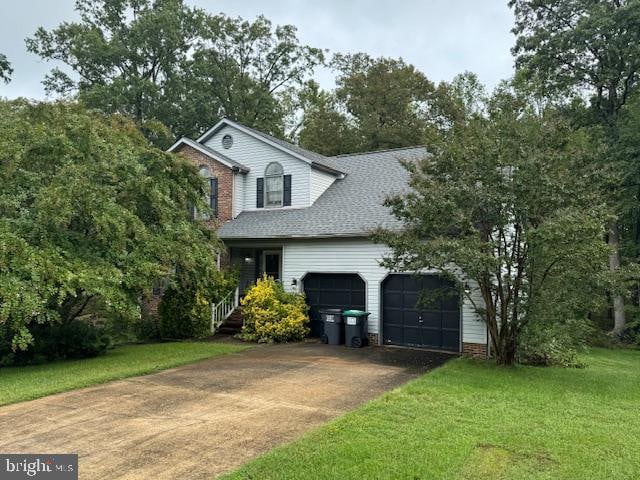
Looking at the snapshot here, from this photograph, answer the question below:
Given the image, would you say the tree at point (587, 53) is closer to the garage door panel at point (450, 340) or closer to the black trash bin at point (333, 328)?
the garage door panel at point (450, 340)

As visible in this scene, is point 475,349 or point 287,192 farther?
point 287,192

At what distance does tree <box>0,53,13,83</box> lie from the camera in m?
19.3

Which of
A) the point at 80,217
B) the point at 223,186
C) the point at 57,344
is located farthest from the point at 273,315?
the point at 223,186

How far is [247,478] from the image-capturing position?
14.6ft

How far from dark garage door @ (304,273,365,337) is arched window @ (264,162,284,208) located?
371cm

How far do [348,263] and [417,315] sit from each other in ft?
8.05

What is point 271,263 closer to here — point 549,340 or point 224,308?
point 224,308

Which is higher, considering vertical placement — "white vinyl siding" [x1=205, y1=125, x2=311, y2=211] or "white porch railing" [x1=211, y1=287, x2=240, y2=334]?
"white vinyl siding" [x1=205, y1=125, x2=311, y2=211]

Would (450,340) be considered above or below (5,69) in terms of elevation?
below

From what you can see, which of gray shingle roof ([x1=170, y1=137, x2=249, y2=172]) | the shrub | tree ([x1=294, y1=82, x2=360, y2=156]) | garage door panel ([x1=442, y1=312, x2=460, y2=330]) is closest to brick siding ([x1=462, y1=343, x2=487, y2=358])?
garage door panel ([x1=442, y1=312, x2=460, y2=330])

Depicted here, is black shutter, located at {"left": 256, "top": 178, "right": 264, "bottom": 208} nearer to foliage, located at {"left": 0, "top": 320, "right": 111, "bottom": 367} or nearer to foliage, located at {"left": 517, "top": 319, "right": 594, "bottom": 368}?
→ foliage, located at {"left": 0, "top": 320, "right": 111, "bottom": 367}

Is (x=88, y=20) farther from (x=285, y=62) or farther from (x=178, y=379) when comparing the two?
(x=178, y=379)

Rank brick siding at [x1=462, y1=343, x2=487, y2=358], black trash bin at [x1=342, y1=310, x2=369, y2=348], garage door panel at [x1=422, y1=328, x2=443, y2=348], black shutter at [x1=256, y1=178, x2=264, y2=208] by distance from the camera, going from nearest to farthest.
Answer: brick siding at [x1=462, y1=343, x2=487, y2=358], garage door panel at [x1=422, y1=328, x2=443, y2=348], black trash bin at [x1=342, y1=310, x2=369, y2=348], black shutter at [x1=256, y1=178, x2=264, y2=208]

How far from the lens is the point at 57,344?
11297 mm
